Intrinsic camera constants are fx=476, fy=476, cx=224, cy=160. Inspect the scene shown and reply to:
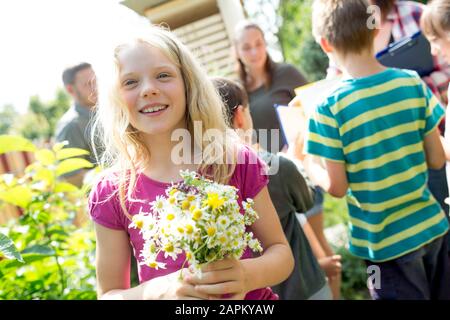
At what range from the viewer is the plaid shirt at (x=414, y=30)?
250cm

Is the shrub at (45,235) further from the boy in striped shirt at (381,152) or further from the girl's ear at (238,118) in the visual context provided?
the boy in striped shirt at (381,152)

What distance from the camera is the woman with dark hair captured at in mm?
3102

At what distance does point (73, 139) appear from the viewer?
10.8 feet

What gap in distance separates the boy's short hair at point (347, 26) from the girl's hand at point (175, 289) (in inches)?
47.8

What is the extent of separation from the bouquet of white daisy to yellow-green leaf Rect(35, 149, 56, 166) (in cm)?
109

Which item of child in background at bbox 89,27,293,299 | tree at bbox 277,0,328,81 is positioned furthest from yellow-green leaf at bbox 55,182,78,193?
tree at bbox 277,0,328,81

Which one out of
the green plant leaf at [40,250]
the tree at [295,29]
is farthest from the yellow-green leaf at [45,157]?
the tree at [295,29]

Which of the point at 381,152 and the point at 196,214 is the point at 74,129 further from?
the point at 196,214

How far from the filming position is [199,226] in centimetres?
105

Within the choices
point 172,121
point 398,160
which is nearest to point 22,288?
point 172,121

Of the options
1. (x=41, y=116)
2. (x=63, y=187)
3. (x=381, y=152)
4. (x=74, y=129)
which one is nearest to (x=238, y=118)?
(x=381, y=152)

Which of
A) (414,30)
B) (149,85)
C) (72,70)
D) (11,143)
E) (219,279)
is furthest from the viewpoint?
(72,70)

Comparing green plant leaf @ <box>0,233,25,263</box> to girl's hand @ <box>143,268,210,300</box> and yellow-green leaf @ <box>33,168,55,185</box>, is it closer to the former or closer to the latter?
girl's hand @ <box>143,268,210,300</box>

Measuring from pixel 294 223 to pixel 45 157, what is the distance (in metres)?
1.12
